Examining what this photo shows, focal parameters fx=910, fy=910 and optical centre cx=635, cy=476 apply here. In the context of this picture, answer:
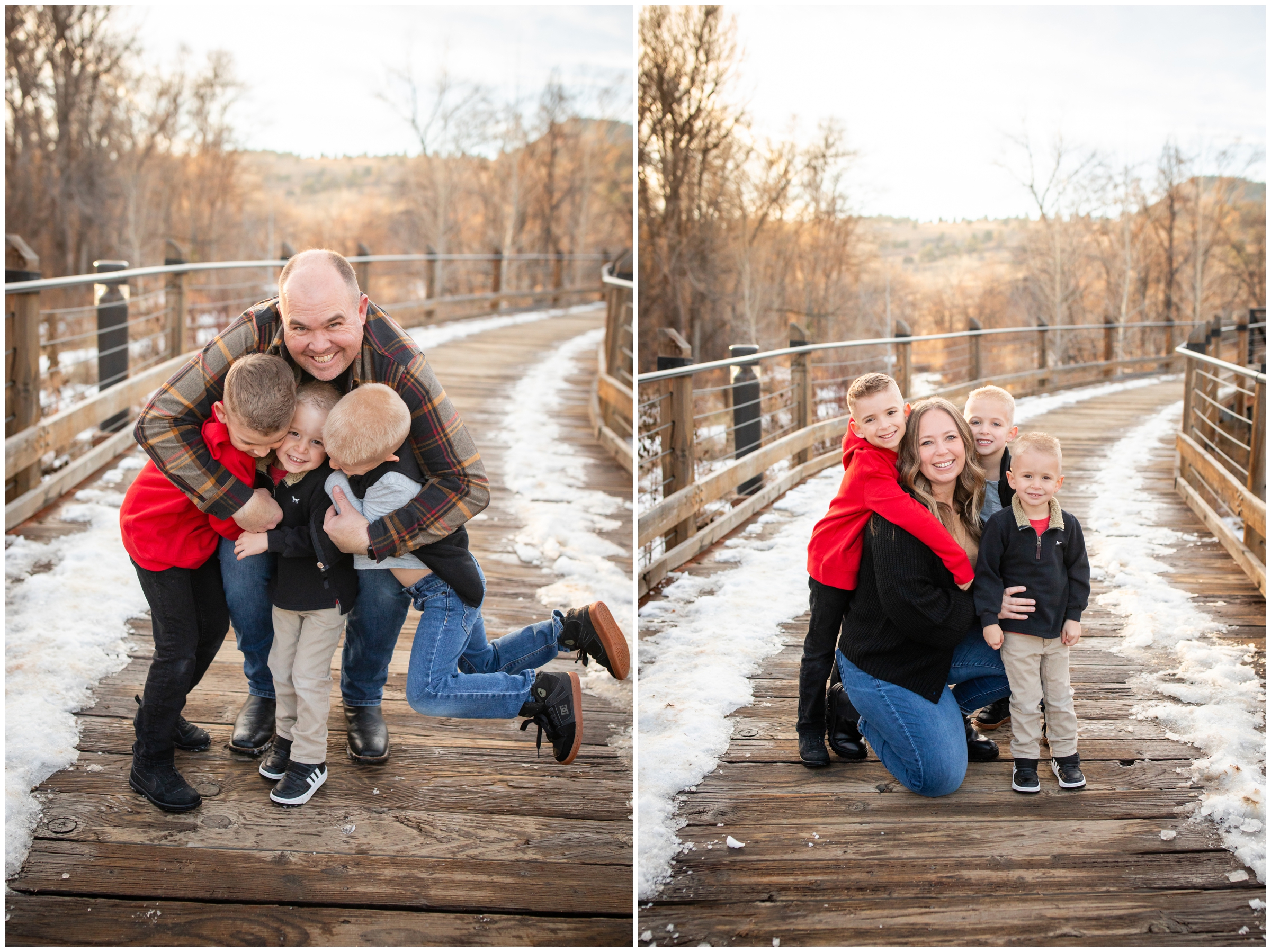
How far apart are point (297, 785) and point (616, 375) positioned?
16.1ft

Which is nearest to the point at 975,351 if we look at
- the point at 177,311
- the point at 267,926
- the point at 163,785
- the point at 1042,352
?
the point at 1042,352

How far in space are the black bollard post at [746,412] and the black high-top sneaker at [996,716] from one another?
2.82m

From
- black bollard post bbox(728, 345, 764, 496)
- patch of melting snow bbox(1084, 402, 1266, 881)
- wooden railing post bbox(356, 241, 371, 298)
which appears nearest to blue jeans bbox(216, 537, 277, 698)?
patch of melting snow bbox(1084, 402, 1266, 881)

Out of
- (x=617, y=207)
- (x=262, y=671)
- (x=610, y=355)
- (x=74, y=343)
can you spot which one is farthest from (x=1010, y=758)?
(x=617, y=207)

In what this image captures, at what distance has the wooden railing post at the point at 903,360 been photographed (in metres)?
7.69

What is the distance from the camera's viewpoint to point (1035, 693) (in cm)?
230

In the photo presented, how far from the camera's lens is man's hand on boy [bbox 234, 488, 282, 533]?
207 centimetres

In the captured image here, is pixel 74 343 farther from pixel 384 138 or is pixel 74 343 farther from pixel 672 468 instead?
pixel 672 468

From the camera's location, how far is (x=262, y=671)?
241 cm

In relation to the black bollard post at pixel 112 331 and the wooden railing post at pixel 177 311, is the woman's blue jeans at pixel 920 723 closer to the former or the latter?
the black bollard post at pixel 112 331

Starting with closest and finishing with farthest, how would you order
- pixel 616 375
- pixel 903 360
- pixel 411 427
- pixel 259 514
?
pixel 259 514 < pixel 411 427 < pixel 616 375 < pixel 903 360

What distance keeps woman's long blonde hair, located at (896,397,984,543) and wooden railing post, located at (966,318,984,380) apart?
301 inches

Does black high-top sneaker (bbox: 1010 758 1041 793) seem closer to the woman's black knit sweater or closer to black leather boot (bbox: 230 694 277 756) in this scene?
the woman's black knit sweater

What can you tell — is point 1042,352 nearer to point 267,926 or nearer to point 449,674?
point 449,674
